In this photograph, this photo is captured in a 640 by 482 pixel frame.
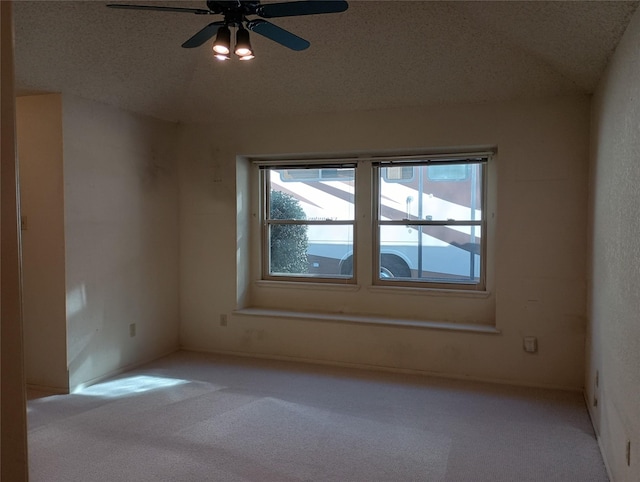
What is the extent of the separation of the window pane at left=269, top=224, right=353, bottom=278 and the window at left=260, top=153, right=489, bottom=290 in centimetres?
1

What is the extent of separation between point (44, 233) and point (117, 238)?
2.02ft

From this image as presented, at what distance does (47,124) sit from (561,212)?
4.11 metres

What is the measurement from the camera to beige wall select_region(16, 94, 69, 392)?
373cm

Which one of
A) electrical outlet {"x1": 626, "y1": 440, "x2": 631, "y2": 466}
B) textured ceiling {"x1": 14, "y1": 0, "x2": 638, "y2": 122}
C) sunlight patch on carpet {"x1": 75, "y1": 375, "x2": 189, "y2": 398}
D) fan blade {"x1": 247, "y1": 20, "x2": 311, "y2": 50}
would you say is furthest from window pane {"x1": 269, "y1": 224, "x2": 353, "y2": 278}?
electrical outlet {"x1": 626, "y1": 440, "x2": 631, "y2": 466}

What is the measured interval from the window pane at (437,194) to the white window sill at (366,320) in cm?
97

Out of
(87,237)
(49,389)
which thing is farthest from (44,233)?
(49,389)

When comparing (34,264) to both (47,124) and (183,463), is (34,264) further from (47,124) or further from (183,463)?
(183,463)

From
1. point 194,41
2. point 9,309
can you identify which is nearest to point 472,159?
point 194,41

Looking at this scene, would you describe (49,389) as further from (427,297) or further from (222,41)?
(427,297)

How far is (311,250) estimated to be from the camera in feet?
16.2

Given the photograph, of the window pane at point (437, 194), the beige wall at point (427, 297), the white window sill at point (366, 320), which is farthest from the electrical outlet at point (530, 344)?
the window pane at point (437, 194)

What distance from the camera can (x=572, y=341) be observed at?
3.79 metres

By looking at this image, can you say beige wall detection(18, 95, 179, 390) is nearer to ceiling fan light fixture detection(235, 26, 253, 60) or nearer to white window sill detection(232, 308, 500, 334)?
white window sill detection(232, 308, 500, 334)

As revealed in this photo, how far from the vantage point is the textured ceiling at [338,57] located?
117 inches
